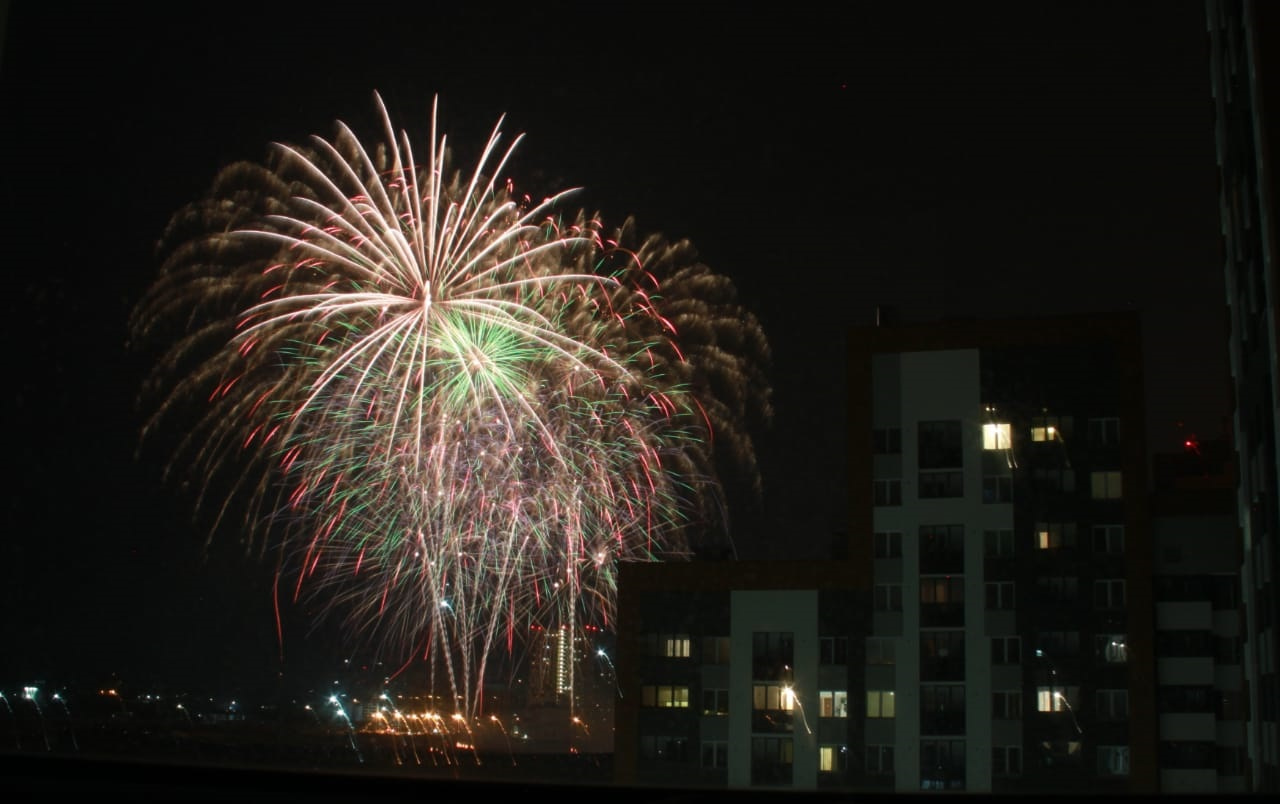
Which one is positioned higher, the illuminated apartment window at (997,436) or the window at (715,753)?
the illuminated apartment window at (997,436)

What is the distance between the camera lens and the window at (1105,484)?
22.6 meters

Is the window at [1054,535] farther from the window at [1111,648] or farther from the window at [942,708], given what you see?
the window at [942,708]

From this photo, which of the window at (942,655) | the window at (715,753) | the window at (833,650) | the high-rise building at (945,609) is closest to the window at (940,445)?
the high-rise building at (945,609)

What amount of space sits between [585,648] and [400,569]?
1162cm

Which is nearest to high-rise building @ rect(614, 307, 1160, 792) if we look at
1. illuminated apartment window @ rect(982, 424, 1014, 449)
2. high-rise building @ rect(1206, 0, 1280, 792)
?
illuminated apartment window @ rect(982, 424, 1014, 449)

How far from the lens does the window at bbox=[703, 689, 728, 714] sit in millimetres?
23156

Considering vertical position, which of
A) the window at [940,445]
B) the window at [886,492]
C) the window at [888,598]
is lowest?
the window at [888,598]

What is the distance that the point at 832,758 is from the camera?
22.4m

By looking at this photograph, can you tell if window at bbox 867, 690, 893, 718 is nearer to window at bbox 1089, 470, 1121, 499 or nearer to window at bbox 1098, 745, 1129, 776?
window at bbox 1098, 745, 1129, 776

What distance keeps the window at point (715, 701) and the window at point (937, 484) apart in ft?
17.1

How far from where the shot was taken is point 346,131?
630 inches

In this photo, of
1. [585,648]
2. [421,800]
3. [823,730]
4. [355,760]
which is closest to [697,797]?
[421,800]

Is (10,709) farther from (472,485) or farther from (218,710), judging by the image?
(472,485)

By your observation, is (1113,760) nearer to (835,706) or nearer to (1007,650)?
(1007,650)
